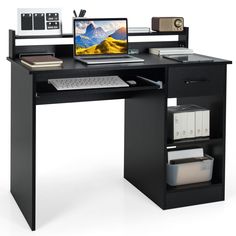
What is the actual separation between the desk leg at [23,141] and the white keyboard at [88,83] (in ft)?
0.67

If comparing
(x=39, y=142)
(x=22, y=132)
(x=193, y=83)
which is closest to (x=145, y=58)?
(x=193, y=83)

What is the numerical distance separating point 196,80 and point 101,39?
761 mm

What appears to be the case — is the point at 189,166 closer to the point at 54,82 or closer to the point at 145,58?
the point at 145,58

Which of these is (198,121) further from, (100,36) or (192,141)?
(100,36)

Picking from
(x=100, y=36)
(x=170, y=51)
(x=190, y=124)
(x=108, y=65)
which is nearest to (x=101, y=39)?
(x=100, y=36)

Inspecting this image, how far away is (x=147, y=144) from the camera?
4.62 meters

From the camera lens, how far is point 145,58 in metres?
4.54

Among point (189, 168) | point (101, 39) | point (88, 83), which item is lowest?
point (189, 168)

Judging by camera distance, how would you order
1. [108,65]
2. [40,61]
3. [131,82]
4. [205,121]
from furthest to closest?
[205,121]
[131,82]
[108,65]
[40,61]

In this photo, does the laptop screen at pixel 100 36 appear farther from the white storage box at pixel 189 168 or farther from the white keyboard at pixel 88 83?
the white storage box at pixel 189 168

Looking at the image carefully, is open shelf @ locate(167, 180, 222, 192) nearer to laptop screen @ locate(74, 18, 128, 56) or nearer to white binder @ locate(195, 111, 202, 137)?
white binder @ locate(195, 111, 202, 137)

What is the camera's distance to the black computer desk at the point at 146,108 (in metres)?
4.06

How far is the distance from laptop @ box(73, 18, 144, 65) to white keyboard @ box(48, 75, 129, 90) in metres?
0.16

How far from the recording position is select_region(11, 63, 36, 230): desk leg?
13.1 ft
